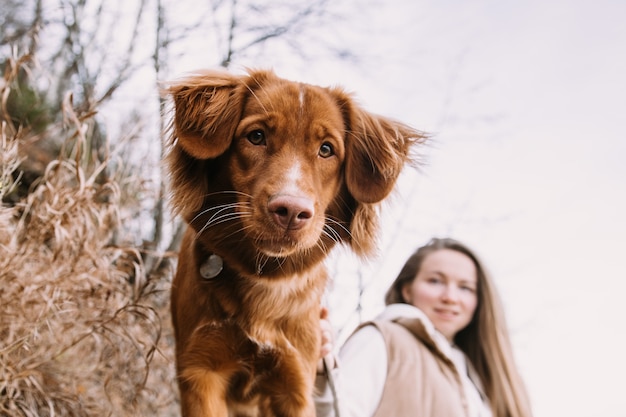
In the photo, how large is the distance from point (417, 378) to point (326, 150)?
188cm

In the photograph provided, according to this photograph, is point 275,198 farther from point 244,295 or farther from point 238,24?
point 238,24

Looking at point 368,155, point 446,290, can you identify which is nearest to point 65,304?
point 368,155

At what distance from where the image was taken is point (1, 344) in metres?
2.96

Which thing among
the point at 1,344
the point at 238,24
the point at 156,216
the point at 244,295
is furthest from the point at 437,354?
the point at 238,24

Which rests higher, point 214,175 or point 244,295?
point 214,175

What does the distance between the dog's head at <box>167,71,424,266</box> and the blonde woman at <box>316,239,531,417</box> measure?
845 millimetres

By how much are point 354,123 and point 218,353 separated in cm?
115

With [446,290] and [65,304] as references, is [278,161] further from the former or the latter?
[446,290]

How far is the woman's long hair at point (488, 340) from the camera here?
4.60 m

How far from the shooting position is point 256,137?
2.44m

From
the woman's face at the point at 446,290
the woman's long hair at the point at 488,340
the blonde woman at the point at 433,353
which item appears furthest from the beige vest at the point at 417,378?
the woman's long hair at the point at 488,340

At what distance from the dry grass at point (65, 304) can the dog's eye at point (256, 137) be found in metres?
1.16

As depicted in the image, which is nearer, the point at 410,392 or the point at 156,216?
the point at 410,392

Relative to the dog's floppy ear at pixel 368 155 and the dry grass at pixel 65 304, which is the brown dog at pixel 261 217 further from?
the dry grass at pixel 65 304
